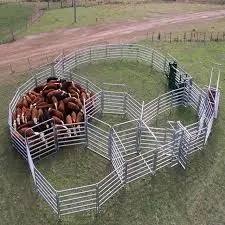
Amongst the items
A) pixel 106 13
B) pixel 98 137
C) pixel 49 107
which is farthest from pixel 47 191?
pixel 106 13

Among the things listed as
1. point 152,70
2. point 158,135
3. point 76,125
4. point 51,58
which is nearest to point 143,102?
point 158,135

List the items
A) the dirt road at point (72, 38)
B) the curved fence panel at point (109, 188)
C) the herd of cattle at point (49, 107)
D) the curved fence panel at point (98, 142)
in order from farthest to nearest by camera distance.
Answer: the dirt road at point (72, 38) → the herd of cattle at point (49, 107) → the curved fence panel at point (98, 142) → the curved fence panel at point (109, 188)

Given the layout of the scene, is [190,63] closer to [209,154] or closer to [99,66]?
[99,66]

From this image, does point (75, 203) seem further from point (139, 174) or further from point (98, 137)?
point (98, 137)

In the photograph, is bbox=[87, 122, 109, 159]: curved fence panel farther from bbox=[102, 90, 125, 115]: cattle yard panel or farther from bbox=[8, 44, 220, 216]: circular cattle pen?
bbox=[102, 90, 125, 115]: cattle yard panel

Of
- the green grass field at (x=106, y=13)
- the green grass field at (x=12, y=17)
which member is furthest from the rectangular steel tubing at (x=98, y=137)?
the green grass field at (x=106, y=13)

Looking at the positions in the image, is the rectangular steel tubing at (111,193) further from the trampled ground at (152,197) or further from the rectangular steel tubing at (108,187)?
the trampled ground at (152,197)
